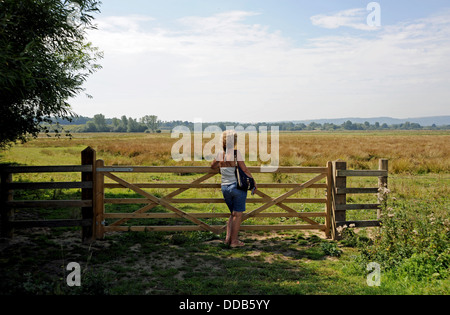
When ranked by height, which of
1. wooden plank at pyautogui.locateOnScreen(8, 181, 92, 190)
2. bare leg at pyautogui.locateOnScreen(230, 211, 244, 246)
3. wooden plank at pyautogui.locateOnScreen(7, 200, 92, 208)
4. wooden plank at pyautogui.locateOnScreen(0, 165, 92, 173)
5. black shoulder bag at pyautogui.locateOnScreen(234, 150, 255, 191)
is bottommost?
bare leg at pyautogui.locateOnScreen(230, 211, 244, 246)

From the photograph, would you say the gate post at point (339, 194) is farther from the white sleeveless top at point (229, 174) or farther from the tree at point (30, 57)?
the tree at point (30, 57)

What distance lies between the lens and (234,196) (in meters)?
7.38

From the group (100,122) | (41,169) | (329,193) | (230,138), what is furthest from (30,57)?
(100,122)

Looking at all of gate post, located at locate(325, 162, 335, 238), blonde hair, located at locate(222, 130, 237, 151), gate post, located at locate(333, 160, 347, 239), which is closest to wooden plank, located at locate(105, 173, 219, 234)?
blonde hair, located at locate(222, 130, 237, 151)

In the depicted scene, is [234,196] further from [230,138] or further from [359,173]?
[359,173]

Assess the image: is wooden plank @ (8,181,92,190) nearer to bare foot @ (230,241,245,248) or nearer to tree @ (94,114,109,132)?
bare foot @ (230,241,245,248)

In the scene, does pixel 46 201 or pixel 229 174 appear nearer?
pixel 229 174

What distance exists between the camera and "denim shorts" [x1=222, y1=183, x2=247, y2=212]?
733 centimetres

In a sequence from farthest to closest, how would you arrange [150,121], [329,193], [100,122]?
[150,121], [100,122], [329,193]

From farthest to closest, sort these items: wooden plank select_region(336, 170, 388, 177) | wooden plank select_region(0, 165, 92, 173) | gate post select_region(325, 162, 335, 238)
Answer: gate post select_region(325, 162, 335, 238)
wooden plank select_region(336, 170, 388, 177)
wooden plank select_region(0, 165, 92, 173)

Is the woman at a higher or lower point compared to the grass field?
higher

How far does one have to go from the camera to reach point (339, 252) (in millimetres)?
7281

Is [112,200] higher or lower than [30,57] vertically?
lower
